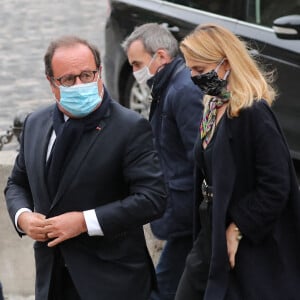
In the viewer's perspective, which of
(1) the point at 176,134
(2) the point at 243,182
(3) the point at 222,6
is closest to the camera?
(2) the point at 243,182

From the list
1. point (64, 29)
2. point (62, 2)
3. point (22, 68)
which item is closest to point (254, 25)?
point (22, 68)

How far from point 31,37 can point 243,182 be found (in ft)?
31.6

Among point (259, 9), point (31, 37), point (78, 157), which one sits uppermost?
point (78, 157)

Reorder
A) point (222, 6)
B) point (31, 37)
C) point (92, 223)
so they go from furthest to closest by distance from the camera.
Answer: point (31, 37) → point (222, 6) → point (92, 223)

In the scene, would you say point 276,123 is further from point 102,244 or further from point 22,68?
point 22,68

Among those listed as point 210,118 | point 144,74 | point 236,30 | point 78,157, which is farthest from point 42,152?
point 236,30

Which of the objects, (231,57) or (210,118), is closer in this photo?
(231,57)

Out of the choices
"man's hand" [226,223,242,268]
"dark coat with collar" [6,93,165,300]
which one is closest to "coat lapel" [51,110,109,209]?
"dark coat with collar" [6,93,165,300]

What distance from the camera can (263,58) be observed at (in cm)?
607

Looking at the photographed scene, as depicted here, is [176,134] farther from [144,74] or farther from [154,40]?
[154,40]

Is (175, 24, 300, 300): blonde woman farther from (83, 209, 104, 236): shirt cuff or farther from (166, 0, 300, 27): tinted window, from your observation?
(166, 0, 300, 27): tinted window

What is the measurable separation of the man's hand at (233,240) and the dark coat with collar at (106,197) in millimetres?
296

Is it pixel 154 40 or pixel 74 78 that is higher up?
pixel 74 78

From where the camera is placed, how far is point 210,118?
3504 millimetres
